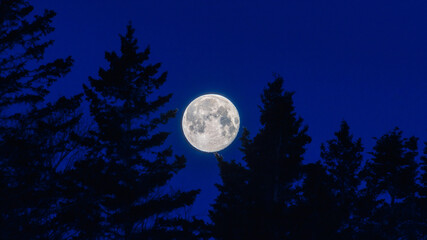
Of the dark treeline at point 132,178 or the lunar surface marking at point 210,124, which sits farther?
the lunar surface marking at point 210,124

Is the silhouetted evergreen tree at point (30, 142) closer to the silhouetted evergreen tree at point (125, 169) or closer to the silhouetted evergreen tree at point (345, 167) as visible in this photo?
the silhouetted evergreen tree at point (125, 169)

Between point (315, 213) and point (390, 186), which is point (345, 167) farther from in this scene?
point (315, 213)

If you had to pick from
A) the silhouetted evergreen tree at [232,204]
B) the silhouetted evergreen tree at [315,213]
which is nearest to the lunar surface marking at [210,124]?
the silhouetted evergreen tree at [232,204]

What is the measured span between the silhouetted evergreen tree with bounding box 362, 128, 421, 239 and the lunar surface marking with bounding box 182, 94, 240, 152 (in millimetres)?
14821

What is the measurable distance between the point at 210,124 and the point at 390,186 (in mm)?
17499

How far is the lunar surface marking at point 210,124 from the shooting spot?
3428 centimetres

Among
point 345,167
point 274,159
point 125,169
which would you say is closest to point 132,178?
point 125,169

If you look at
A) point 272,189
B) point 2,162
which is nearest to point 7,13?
point 2,162

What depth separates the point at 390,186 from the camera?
24141mm

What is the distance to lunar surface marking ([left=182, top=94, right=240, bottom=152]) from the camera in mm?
34281

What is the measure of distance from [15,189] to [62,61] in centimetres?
674

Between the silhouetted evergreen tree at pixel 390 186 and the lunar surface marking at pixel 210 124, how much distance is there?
14.8 m

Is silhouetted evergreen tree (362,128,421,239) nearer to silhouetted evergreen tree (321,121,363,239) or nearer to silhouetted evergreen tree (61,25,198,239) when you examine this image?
silhouetted evergreen tree (321,121,363,239)

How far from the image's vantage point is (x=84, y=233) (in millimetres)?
13570
